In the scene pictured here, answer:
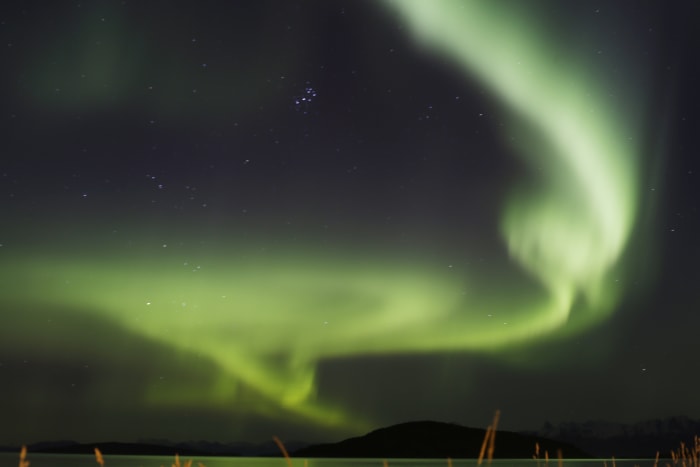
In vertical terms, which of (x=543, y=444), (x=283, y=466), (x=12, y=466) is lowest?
(x=12, y=466)

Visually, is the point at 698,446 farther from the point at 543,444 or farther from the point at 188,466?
the point at 543,444

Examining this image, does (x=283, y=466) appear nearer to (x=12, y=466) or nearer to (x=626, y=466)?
(x=626, y=466)

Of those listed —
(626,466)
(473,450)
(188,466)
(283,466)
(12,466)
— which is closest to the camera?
(188,466)

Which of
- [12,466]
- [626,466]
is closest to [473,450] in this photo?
[626,466]

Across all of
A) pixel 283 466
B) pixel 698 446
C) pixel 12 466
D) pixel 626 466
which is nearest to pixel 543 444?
pixel 626 466

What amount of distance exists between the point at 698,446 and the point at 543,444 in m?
199

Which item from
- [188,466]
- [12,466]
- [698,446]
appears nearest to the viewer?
[188,466]

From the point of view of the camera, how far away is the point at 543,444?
19912cm

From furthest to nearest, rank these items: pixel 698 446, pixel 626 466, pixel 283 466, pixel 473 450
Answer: pixel 473 450 < pixel 283 466 < pixel 626 466 < pixel 698 446

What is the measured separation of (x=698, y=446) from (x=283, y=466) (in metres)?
158

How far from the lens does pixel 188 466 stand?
578cm

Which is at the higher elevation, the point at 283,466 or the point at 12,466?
the point at 283,466

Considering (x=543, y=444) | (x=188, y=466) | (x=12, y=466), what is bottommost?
(x=188, y=466)

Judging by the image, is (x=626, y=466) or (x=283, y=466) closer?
(x=626, y=466)
